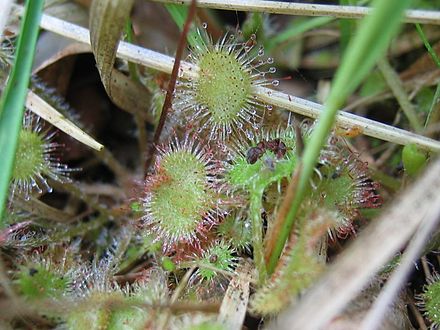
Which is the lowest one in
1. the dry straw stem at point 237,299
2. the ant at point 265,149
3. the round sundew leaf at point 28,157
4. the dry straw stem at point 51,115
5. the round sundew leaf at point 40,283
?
the round sundew leaf at point 40,283

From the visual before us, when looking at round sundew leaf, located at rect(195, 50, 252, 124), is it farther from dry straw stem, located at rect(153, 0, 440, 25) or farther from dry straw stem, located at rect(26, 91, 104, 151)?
dry straw stem, located at rect(26, 91, 104, 151)

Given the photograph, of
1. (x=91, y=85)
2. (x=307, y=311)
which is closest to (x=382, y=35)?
(x=307, y=311)

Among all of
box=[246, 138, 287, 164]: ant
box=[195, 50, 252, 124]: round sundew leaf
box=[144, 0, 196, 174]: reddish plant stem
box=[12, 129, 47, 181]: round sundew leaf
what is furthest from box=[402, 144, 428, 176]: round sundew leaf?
box=[12, 129, 47, 181]: round sundew leaf

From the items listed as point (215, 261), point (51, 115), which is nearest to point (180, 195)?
point (215, 261)

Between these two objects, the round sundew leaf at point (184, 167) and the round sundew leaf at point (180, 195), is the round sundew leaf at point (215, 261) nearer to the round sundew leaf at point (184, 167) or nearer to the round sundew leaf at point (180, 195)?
the round sundew leaf at point (180, 195)

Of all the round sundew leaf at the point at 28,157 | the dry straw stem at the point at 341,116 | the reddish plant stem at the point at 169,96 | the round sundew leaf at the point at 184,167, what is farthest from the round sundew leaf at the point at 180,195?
the round sundew leaf at the point at 28,157

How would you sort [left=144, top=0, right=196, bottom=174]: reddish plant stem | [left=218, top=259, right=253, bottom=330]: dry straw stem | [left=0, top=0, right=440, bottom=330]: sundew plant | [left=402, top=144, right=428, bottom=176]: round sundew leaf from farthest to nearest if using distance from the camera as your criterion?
1. [left=402, top=144, right=428, bottom=176]: round sundew leaf
2. [left=144, top=0, right=196, bottom=174]: reddish plant stem
3. [left=218, top=259, right=253, bottom=330]: dry straw stem
4. [left=0, top=0, right=440, bottom=330]: sundew plant

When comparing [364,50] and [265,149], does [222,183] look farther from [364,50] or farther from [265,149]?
[364,50]
